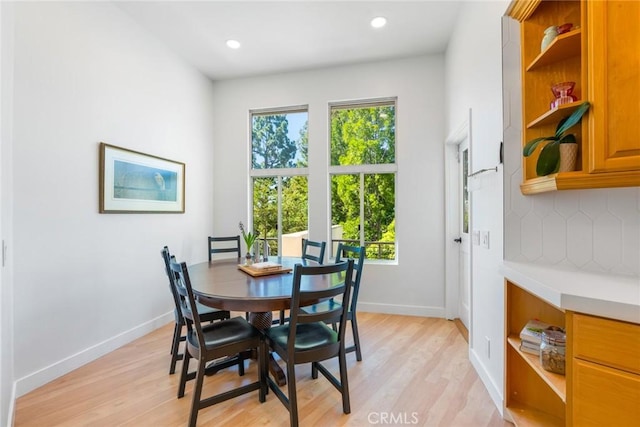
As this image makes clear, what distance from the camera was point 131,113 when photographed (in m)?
2.96

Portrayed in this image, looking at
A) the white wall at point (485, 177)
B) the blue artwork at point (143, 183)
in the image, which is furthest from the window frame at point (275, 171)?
the white wall at point (485, 177)

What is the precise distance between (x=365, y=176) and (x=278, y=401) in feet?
8.83

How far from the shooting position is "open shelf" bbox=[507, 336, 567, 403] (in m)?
1.15

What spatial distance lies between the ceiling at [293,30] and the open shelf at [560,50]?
1592 millimetres

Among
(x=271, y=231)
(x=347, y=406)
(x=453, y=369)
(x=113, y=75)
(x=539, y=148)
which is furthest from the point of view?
(x=271, y=231)

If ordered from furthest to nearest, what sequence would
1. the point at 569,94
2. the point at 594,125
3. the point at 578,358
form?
the point at 569,94, the point at 594,125, the point at 578,358

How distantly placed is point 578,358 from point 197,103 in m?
4.36

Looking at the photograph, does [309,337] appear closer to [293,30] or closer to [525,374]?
[525,374]

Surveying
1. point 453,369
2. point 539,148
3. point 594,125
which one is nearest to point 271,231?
point 453,369

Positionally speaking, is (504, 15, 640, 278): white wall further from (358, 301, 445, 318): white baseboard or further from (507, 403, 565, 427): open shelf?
(358, 301, 445, 318): white baseboard

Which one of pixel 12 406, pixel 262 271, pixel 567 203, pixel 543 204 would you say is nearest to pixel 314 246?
pixel 262 271

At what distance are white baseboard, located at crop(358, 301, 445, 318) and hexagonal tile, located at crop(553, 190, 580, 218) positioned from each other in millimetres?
2246

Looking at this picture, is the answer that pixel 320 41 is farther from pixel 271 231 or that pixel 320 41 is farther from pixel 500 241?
pixel 500 241

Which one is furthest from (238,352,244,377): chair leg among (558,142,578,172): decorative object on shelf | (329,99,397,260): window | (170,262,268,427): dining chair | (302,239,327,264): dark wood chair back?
(558,142,578,172): decorative object on shelf
